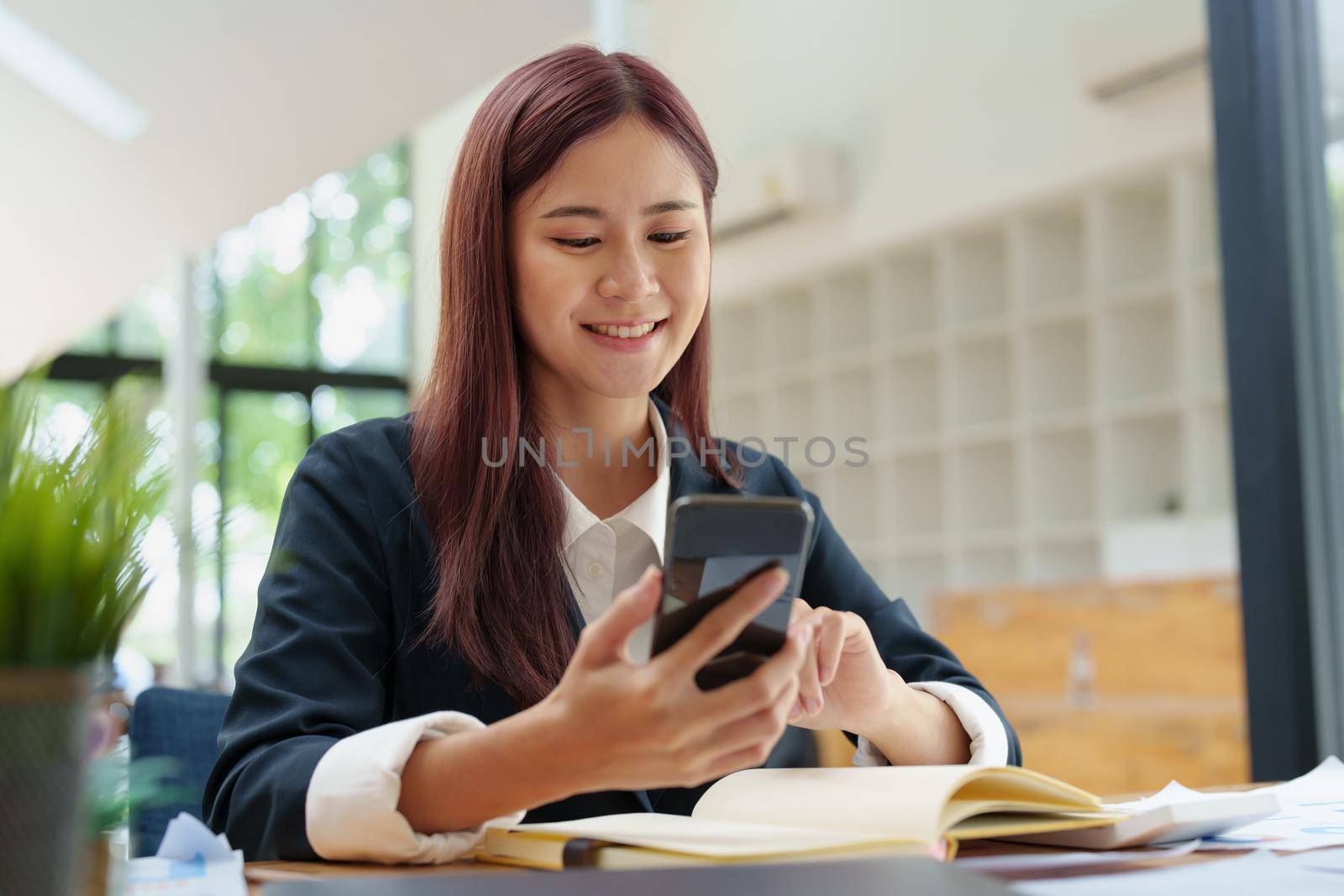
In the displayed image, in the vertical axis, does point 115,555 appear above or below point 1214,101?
below

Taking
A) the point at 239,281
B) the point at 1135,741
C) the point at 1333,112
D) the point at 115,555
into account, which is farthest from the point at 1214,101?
the point at 239,281

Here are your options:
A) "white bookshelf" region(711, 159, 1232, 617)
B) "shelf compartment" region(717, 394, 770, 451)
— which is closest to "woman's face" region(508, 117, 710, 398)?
"white bookshelf" region(711, 159, 1232, 617)

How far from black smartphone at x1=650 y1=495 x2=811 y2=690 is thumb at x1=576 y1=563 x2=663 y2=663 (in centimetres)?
1

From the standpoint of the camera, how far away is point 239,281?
993cm

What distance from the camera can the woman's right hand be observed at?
0.70 metres

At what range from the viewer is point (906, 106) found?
6.40 meters

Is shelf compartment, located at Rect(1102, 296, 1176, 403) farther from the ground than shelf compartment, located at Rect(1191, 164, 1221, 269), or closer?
closer

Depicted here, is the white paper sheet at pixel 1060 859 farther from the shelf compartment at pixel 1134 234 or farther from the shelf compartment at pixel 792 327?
the shelf compartment at pixel 792 327

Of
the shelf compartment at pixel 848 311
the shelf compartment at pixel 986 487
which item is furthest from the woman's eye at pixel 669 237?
the shelf compartment at pixel 848 311

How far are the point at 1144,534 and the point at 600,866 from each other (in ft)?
15.4

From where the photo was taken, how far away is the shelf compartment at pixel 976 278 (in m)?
6.20

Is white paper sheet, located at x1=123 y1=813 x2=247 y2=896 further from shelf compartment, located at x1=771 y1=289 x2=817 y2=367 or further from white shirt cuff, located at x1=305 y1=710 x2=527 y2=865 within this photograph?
shelf compartment, located at x1=771 y1=289 x2=817 y2=367

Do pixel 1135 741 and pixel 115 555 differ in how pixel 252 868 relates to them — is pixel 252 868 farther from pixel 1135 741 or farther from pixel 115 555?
pixel 1135 741

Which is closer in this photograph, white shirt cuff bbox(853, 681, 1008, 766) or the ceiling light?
white shirt cuff bbox(853, 681, 1008, 766)
